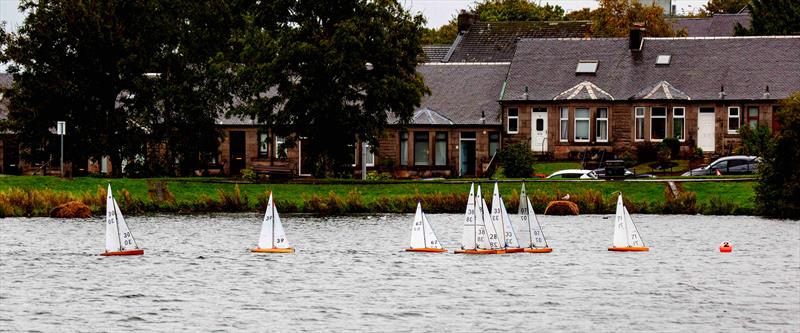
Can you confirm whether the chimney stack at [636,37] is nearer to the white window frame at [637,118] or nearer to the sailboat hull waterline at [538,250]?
the white window frame at [637,118]

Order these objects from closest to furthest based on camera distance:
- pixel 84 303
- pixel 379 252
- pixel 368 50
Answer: pixel 84 303
pixel 379 252
pixel 368 50

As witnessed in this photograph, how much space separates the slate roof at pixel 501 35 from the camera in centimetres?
13538

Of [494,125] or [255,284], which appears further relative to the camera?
[494,125]

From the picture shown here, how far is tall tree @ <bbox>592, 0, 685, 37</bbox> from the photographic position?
433 ft

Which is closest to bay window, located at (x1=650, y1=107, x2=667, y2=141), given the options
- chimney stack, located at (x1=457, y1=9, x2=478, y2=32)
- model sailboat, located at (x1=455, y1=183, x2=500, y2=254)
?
chimney stack, located at (x1=457, y1=9, x2=478, y2=32)

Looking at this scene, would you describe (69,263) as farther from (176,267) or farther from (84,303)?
(84,303)

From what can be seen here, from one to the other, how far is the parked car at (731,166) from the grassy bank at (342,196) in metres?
9.12

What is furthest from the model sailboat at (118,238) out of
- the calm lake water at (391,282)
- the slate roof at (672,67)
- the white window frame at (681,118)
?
the white window frame at (681,118)

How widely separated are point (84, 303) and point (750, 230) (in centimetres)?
3381

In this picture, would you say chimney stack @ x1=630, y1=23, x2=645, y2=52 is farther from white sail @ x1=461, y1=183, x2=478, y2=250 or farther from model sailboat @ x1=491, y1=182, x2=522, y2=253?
white sail @ x1=461, y1=183, x2=478, y2=250

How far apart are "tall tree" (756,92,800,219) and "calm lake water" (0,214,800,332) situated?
3.08 m

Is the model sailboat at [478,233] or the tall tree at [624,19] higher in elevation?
the tall tree at [624,19]

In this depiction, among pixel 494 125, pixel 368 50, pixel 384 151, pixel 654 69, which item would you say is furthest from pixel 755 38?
pixel 368 50

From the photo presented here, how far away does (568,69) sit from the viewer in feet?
370
